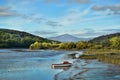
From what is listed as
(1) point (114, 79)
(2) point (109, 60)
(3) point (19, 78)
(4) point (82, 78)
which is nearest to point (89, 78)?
(4) point (82, 78)

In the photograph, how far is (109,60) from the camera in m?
74.1

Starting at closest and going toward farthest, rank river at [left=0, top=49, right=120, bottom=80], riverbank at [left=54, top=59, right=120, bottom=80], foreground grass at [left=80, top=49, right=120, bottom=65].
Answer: riverbank at [left=54, top=59, right=120, bottom=80]
river at [left=0, top=49, right=120, bottom=80]
foreground grass at [left=80, top=49, right=120, bottom=65]

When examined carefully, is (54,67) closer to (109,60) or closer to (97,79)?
(109,60)

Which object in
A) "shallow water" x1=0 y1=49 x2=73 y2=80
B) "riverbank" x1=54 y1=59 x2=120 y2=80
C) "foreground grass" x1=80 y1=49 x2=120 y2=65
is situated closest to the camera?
"riverbank" x1=54 y1=59 x2=120 y2=80

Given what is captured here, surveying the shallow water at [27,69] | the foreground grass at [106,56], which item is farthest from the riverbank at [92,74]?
the foreground grass at [106,56]

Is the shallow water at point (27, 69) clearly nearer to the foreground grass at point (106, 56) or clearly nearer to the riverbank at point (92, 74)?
the riverbank at point (92, 74)

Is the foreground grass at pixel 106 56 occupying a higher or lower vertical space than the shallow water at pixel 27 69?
higher

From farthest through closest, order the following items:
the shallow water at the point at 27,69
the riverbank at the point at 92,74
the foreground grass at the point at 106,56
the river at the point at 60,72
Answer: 1. the foreground grass at the point at 106,56
2. the shallow water at the point at 27,69
3. the river at the point at 60,72
4. the riverbank at the point at 92,74

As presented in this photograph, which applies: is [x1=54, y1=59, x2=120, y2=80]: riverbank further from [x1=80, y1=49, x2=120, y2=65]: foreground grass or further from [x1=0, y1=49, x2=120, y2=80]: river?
[x1=80, y1=49, x2=120, y2=65]: foreground grass

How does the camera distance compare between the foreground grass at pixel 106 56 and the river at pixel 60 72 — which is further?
the foreground grass at pixel 106 56

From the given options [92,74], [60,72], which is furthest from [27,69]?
[92,74]

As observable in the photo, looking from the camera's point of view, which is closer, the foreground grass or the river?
the river

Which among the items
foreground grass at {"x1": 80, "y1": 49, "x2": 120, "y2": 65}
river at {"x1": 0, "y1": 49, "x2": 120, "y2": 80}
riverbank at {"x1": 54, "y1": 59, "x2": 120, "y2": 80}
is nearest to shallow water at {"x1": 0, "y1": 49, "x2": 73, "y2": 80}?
river at {"x1": 0, "y1": 49, "x2": 120, "y2": 80}

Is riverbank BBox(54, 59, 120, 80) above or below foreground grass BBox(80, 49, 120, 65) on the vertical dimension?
below
